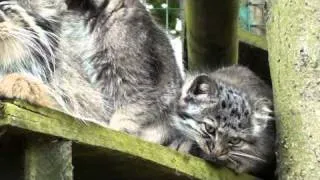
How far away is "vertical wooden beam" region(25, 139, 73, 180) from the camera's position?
2188mm

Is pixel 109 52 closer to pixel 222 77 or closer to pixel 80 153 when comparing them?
pixel 222 77

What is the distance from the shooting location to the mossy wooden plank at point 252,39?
12.8 ft

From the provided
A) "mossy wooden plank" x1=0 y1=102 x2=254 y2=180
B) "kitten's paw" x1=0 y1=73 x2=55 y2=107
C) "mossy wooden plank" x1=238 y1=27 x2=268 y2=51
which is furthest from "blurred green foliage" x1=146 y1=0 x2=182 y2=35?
"kitten's paw" x1=0 y1=73 x2=55 y2=107

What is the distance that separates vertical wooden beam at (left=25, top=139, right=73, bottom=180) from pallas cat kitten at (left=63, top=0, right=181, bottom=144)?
739 millimetres

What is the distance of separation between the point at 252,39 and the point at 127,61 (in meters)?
1.03

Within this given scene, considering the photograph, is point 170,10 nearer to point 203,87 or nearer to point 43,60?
point 203,87

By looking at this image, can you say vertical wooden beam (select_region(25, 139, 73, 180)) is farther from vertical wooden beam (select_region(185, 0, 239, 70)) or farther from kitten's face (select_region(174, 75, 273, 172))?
vertical wooden beam (select_region(185, 0, 239, 70))

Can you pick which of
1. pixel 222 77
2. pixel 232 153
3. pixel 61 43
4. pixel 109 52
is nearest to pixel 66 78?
pixel 61 43

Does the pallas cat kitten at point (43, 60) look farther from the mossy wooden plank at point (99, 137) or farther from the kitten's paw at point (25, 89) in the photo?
the mossy wooden plank at point (99, 137)

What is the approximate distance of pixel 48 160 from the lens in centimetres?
222

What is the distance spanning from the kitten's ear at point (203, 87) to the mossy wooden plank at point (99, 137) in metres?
0.39

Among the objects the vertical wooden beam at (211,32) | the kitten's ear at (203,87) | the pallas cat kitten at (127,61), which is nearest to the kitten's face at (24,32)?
Result: the pallas cat kitten at (127,61)

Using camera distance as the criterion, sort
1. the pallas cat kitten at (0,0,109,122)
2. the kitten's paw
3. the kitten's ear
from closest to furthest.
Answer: the kitten's paw < the pallas cat kitten at (0,0,109,122) < the kitten's ear

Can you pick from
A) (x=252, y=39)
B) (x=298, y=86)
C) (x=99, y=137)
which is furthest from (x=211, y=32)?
(x=99, y=137)
